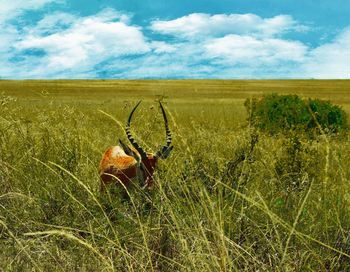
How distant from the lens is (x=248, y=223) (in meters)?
4.39

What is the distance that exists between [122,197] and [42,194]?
771 mm

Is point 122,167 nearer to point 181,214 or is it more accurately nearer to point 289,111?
point 181,214

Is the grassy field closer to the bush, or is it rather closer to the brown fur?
the brown fur

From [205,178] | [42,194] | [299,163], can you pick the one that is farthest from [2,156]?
[299,163]

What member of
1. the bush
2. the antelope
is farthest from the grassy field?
the bush

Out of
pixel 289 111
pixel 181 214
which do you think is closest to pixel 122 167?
pixel 181 214

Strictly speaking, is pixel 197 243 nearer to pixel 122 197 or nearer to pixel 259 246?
pixel 259 246

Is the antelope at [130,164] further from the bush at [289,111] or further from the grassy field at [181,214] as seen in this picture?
the bush at [289,111]

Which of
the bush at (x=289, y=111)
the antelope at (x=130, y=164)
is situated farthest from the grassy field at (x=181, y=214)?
the bush at (x=289, y=111)

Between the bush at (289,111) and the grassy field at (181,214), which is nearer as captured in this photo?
the grassy field at (181,214)

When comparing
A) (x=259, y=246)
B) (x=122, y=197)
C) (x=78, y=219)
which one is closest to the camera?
(x=259, y=246)

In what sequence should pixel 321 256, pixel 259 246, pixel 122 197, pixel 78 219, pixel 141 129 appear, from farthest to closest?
pixel 141 129 → pixel 122 197 → pixel 78 219 → pixel 259 246 → pixel 321 256

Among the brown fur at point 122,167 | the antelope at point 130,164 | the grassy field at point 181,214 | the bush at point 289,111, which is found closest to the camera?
the grassy field at point 181,214

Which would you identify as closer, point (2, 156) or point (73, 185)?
point (73, 185)
